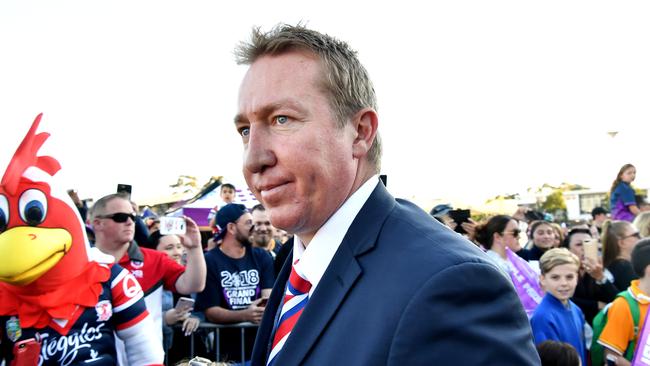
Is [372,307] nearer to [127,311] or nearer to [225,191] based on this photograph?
[127,311]

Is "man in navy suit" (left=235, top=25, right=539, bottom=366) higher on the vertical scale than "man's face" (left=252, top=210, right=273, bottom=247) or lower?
higher

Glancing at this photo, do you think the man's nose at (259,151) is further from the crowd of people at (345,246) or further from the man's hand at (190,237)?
the man's hand at (190,237)

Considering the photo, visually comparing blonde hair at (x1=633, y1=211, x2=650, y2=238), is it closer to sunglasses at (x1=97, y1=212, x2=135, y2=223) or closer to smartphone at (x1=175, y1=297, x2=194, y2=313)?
smartphone at (x1=175, y1=297, x2=194, y2=313)

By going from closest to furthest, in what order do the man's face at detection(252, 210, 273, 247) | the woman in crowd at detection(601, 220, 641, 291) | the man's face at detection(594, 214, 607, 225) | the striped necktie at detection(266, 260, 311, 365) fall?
the striped necktie at detection(266, 260, 311, 365) → the woman in crowd at detection(601, 220, 641, 291) → the man's face at detection(252, 210, 273, 247) → the man's face at detection(594, 214, 607, 225)

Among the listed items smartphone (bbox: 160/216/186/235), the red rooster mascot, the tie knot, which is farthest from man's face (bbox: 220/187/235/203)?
the tie knot

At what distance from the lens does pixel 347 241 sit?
1476mm

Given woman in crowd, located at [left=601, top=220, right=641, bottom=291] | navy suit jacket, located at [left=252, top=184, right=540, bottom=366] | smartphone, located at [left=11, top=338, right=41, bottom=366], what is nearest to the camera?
navy suit jacket, located at [left=252, top=184, right=540, bottom=366]

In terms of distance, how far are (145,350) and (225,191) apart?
691cm

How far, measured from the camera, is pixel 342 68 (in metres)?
1.54

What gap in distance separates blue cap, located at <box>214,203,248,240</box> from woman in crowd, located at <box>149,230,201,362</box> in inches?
25.9

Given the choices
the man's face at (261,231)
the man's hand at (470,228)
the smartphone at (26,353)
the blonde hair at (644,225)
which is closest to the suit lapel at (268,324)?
the smartphone at (26,353)

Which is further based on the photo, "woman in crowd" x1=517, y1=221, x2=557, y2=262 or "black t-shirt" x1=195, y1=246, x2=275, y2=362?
"woman in crowd" x1=517, y1=221, x2=557, y2=262

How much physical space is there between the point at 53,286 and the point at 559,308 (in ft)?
11.6

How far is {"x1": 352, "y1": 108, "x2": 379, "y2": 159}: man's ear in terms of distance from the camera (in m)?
1.55
